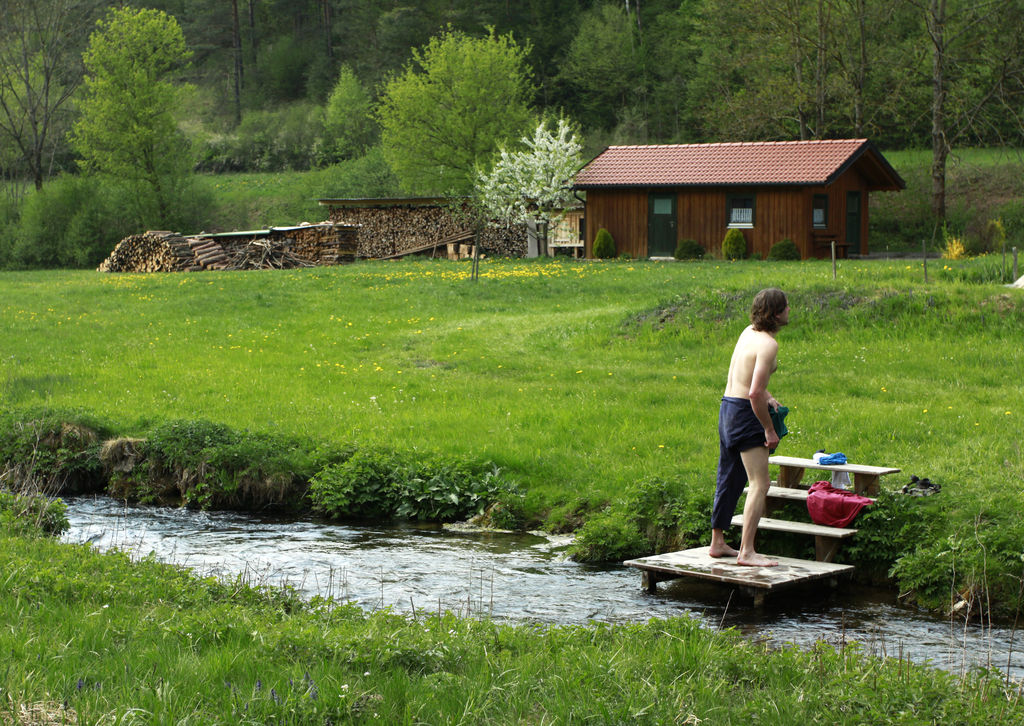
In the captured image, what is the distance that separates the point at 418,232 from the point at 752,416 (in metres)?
38.0

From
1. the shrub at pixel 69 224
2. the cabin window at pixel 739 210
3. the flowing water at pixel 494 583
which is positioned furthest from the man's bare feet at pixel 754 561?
the shrub at pixel 69 224

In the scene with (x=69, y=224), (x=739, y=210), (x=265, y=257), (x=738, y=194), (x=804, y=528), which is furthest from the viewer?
(x=69, y=224)

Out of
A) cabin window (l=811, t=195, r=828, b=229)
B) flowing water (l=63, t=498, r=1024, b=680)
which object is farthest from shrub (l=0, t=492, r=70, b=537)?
cabin window (l=811, t=195, r=828, b=229)

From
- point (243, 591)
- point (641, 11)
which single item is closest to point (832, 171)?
point (243, 591)

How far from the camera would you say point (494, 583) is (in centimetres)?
874

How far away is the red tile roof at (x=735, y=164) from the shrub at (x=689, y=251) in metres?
2.21

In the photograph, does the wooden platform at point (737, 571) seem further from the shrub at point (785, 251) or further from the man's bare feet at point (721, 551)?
the shrub at point (785, 251)

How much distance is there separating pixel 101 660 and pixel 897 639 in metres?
5.23

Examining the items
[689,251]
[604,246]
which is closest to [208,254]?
[604,246]

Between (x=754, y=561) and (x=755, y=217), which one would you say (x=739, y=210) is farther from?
(x=754, y=561)

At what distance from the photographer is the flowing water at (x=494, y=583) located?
748 cm

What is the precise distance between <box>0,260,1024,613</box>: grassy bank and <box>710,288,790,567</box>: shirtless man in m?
1.32

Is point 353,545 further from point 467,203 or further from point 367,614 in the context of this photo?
point 467,203

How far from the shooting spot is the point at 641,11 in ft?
248
